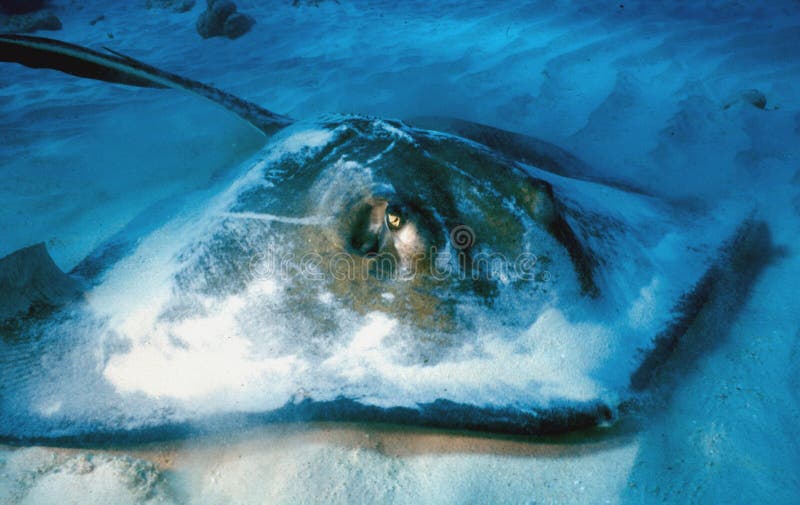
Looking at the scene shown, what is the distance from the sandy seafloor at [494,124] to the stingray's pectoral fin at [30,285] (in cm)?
65

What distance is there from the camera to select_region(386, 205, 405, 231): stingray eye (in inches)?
67.0

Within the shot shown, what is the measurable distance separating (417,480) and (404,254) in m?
0.99

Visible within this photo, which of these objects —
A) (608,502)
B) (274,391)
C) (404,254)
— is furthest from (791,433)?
(274,391)

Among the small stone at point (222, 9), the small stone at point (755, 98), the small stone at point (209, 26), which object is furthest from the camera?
the small stone at point (209, 26)

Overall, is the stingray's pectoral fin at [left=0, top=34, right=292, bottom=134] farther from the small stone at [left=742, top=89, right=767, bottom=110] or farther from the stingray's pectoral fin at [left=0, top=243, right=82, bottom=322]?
the small stone at [left=742, top=89, right=767, bottom=110]

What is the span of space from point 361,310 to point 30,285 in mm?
1586

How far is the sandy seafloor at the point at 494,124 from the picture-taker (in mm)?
1617

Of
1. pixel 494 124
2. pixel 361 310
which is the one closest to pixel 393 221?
pixel 361 310

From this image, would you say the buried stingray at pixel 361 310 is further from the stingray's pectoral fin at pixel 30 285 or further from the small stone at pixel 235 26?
the small stone at pixel 235 26

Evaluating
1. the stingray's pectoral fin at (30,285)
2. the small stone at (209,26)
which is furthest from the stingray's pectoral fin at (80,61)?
the small stone at (209,26)

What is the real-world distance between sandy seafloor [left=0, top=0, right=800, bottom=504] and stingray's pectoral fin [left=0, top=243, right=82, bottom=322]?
649mm

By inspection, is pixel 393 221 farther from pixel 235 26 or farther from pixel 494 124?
pixel 235 26

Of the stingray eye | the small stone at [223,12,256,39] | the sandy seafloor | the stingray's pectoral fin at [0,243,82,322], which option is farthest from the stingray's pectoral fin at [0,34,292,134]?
the small stone at [223,12,256,39]

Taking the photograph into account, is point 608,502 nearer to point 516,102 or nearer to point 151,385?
point 151,385
